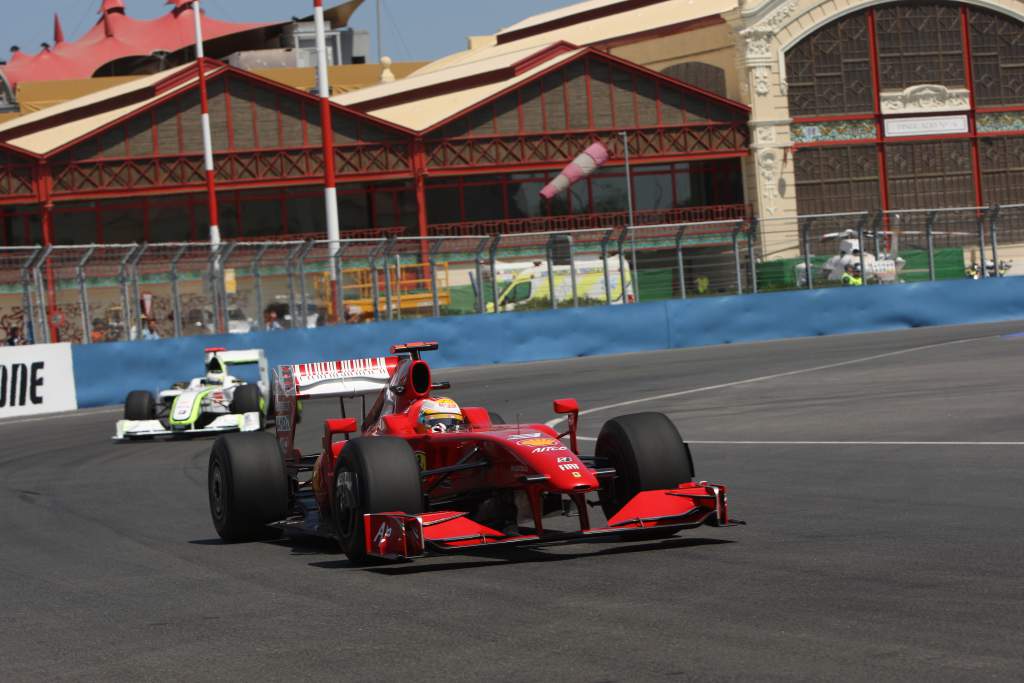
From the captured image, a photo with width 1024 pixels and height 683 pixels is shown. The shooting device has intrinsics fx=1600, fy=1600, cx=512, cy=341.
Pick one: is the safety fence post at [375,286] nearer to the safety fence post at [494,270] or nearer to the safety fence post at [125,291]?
the safety fence post at [494,270]

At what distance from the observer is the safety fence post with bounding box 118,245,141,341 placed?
29219mm

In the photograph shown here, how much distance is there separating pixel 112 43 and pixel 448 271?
59702 millimetres

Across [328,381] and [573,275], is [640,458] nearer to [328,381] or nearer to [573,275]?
[328,381]

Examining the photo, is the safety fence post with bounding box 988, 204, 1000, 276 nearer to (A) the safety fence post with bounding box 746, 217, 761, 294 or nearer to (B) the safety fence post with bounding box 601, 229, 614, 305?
(A) the safety fence post with bounding box 746, 217, 761, 294

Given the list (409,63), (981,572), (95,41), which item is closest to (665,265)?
(981,572)

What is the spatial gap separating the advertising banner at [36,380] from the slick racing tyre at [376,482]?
1935 cm

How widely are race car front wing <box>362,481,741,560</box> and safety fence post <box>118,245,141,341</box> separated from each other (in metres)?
21.3

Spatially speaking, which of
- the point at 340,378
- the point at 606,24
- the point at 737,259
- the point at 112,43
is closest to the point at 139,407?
the point at 340,378

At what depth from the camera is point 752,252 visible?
33438 millimetres

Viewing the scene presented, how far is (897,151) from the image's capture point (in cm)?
5594

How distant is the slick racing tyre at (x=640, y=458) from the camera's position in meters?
9.05

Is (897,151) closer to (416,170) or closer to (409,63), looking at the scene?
(416,170)

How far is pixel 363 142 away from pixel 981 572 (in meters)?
45.6

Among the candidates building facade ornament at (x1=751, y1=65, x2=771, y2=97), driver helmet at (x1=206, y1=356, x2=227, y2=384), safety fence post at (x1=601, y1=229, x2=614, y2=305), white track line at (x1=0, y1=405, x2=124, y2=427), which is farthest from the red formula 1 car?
building facade ornament at (x1=751, y1=65, x2=771, y2=97)
